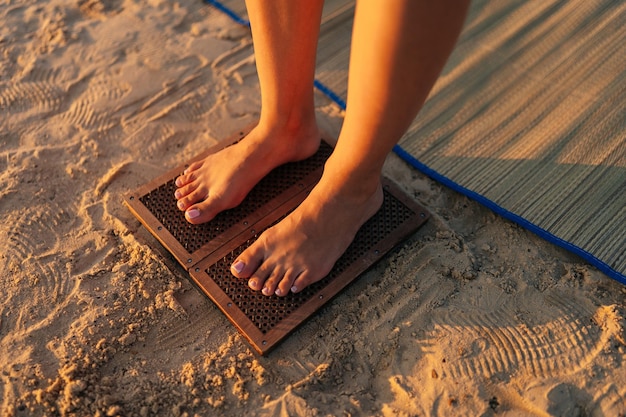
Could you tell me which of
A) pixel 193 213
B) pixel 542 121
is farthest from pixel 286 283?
pixel 542 121

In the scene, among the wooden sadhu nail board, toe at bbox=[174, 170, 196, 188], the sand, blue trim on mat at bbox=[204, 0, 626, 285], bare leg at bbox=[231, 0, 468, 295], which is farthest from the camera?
toe at bbox=[174, 170, 196, 188]

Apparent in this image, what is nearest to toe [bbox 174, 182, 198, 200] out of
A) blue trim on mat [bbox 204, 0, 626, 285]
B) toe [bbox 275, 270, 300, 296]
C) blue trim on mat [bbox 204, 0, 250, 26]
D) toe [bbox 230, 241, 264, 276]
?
toe [bbox 230, 241, 264, 276]

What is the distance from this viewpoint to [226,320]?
154cm

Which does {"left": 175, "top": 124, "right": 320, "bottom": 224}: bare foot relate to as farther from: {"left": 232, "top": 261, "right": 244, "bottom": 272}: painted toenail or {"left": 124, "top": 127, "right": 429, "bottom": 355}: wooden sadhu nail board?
{"left": 232, "top": 261, "right": 244, "bottom": 272}: painted toenail

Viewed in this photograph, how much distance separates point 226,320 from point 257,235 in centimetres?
26

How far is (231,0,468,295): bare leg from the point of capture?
1.06 metres

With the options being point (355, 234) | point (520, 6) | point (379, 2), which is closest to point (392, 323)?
point (355, 234)

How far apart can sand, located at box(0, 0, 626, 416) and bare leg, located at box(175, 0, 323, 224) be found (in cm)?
21

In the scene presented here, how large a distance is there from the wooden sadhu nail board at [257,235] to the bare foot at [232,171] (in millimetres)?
44

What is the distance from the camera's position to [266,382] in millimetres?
1419

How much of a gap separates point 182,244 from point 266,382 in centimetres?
47

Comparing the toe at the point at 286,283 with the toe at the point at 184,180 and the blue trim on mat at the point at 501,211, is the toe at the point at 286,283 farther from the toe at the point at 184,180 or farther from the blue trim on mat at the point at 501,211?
the blue trim on mat at the point at 501,211

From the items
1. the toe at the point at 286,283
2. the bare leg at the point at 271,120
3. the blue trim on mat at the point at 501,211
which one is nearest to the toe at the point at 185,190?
the bare leg at the point at 271,120

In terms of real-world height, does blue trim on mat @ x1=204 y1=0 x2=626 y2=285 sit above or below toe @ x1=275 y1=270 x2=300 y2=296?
above
